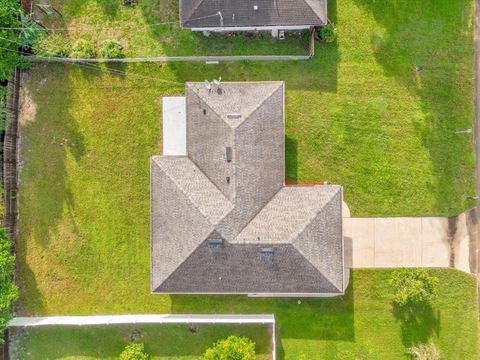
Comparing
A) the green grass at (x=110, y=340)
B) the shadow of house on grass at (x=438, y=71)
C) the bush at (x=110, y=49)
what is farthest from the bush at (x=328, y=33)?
the green grass at (x=110, y=340)

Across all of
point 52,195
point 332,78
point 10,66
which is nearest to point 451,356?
point 332,78

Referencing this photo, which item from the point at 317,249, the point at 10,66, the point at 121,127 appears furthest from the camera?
the point at 121,127

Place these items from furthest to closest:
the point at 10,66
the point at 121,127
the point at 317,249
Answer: the point at 121,127, the point at 10,66, the point at 317,249

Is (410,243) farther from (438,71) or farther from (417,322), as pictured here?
(438,71)

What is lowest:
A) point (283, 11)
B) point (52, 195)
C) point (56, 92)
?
point (52, 195)

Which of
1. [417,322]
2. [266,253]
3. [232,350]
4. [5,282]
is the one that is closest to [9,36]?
[5,282]

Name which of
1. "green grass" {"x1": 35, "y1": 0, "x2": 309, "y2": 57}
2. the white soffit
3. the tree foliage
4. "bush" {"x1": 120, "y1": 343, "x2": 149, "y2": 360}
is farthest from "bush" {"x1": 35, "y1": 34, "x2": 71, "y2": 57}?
"bush" {"x1": 120, "y1": 343, "x2": 149, "y2": 360}

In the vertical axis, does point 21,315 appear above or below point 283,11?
below

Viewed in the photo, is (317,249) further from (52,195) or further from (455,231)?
(52,195)
